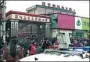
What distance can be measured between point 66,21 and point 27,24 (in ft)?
19.6

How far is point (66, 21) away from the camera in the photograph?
1001 inches

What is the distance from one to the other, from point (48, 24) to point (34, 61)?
1932 centimetres

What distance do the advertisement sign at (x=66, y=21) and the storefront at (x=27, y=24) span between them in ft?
5.90

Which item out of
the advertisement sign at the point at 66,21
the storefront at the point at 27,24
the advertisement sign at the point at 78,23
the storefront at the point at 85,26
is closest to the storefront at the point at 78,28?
the advertisement sign at the point at 78,23

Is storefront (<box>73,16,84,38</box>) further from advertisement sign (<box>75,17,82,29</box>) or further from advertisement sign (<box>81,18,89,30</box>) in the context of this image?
advertisement sign (<box>81,18,89,30</box>)

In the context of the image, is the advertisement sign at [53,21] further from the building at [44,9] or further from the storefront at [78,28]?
the building at [44,9]

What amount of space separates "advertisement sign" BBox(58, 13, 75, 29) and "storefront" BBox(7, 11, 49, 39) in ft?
5.90

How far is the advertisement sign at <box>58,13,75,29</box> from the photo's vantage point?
80.1 feet

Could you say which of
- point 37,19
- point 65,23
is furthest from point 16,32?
point 65,23

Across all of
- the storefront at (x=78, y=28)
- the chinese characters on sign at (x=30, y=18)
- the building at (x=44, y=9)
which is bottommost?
the storefront at (x=78, y=28)

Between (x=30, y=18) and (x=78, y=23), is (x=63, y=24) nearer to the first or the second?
Answer: (x=78, y=23)

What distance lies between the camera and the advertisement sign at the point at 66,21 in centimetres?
2441

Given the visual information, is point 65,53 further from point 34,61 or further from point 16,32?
point 16,32

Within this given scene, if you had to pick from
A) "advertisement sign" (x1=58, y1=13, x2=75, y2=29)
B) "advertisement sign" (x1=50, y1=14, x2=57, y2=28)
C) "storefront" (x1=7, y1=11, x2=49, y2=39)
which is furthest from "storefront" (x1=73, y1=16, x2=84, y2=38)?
"storefront" (x1=7, y1=11, x2=49, y2=39)
